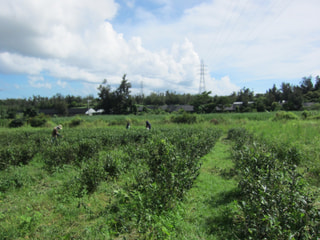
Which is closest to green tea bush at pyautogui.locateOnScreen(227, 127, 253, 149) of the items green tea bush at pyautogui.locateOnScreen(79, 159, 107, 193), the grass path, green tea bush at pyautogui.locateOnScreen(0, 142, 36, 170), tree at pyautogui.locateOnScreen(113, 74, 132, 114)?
the grass path

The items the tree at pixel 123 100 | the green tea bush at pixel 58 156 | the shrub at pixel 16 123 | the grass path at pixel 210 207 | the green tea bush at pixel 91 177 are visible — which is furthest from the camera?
the tree at pixel 123 100

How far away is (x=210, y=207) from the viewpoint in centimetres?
445

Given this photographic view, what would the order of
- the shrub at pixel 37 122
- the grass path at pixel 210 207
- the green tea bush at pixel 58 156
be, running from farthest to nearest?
the shrub at pixel 37 122
the green tea bush at pixel 58 156
the grass path at pixel 210 207

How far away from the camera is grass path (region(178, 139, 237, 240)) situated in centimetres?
347

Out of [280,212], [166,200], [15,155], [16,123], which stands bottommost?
[16,123]

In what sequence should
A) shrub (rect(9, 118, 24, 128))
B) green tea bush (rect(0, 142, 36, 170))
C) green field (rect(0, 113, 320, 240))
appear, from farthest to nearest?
shrub (rect(9, 118, 24, 128)), green tea bush (rect(0, 142, 36, 170)), green field (rect(0, 113, 320, 240))

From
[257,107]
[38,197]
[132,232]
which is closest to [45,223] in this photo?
[38,197]

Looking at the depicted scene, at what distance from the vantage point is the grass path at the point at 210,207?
3471 millimetres

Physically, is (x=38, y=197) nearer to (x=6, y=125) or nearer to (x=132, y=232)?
(x=132, y=232)

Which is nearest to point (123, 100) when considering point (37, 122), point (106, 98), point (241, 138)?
point (106, 98)

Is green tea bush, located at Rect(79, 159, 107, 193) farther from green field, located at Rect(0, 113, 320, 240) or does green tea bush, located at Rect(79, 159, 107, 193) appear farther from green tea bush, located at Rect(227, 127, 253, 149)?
green tea bush, located at Rect(227, 127, 253, 149)

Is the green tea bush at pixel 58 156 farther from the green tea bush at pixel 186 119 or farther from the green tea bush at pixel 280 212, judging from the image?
the green tea bush at pixel 186 119

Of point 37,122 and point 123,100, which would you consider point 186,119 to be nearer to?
point 37,122

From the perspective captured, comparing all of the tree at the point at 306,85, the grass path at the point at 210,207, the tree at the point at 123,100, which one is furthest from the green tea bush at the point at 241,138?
the tree at the point at 306,85
